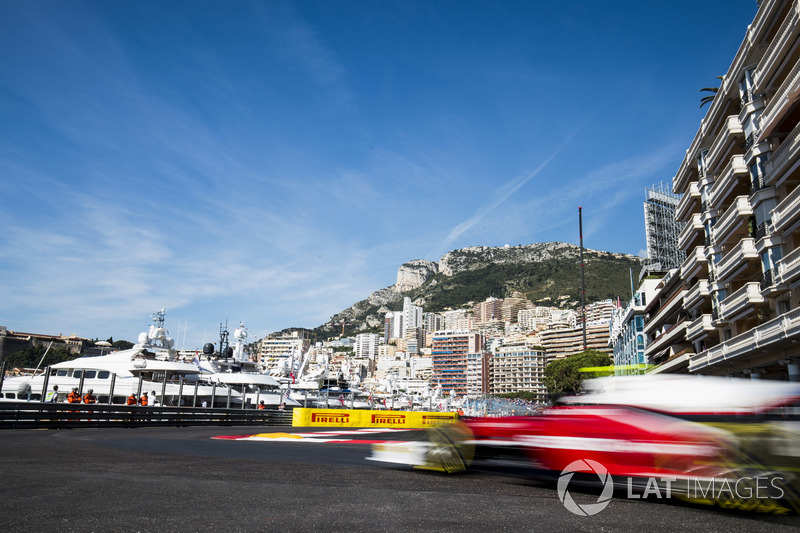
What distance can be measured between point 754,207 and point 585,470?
2437cm

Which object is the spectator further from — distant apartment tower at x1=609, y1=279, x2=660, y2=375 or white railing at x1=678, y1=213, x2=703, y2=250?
distant apartment tower at x1=609, y1=279, x2=660, y2=375

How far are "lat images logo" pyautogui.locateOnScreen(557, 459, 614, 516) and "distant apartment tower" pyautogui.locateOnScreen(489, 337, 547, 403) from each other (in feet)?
586

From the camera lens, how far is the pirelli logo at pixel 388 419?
3303 centimetres

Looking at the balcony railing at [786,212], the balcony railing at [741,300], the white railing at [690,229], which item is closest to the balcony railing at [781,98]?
the balcony railing at [786,212]

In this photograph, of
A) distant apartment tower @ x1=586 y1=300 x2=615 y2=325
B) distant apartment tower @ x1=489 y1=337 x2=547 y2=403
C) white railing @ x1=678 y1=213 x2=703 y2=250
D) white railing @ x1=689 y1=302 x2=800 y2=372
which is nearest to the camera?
white railing @ x1=689 y1=302 x2=800 y2=372

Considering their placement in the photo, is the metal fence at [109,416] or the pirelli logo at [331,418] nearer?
the metal fence at [109,416]

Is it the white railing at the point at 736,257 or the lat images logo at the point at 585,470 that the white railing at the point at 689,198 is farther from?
the lat images logo at the point at 585,470

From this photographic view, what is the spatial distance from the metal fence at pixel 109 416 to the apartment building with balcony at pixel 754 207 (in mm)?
24399

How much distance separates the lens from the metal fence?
18.2 m

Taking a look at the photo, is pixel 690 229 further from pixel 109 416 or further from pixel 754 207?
pixel 109 416

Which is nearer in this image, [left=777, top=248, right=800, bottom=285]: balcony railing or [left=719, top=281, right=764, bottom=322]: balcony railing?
[left=777, top=248, right=800, bottom=285]: balcony railing

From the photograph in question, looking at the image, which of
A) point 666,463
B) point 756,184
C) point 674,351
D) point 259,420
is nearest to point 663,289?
point 674,351

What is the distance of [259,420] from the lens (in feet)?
99.6

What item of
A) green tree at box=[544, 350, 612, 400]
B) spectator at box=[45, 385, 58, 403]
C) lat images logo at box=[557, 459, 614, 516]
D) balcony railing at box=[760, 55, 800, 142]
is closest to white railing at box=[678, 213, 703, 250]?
balcony railing at box=[760, 55, 800, 142]
